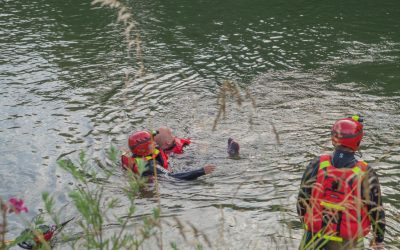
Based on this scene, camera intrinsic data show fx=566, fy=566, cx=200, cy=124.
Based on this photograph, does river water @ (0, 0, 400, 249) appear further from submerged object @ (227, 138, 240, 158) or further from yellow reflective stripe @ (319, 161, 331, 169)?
yellow reflective stripe @ (319, 161, 331, 169)

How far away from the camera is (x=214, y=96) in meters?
12.0

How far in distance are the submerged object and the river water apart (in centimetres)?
11

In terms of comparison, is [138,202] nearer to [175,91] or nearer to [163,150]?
[163,150]

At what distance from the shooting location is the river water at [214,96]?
305 inches

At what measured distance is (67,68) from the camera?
1409 cm

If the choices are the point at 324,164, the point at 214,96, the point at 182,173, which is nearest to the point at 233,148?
the point at 182,173

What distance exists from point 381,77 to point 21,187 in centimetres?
802

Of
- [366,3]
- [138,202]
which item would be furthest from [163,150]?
[366,3]

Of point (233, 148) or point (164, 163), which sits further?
point (233, 148)

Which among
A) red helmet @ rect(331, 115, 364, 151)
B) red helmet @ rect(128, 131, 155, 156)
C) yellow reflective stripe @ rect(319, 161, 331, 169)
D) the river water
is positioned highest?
red helmet @ rect(331, 115, 364, 151)

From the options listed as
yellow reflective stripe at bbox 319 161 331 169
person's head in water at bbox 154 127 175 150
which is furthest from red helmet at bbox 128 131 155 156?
yellow reflective stripe at bbox 319 161 331 169

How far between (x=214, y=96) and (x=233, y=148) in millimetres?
3184

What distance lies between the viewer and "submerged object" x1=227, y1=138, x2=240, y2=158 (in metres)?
8.92

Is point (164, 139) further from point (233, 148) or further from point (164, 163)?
point (233, 148)
